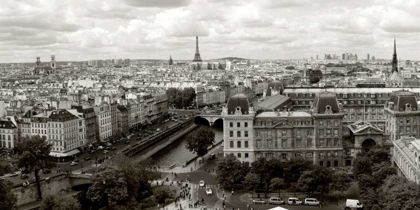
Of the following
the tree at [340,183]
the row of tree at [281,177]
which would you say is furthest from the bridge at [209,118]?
the tree at [340,183]

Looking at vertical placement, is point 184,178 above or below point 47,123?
below

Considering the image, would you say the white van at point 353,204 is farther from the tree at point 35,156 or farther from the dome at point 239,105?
the tree at point 35,156

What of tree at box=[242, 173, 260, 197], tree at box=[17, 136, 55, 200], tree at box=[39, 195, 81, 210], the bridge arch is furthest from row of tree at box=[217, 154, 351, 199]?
tree at box=[17, 136, 55, 200]

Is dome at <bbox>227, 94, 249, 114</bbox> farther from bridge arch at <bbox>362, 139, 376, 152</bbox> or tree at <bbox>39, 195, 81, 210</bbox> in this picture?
tree at <bbox>39, 195, 81, 210</bbox>

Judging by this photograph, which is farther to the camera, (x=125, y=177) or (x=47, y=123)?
(x=47, y=123)

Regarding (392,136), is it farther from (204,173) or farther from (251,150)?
(204,173)

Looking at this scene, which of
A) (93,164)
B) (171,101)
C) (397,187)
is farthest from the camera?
(171,101)

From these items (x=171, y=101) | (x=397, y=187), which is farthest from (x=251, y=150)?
(x=171, y=101)
